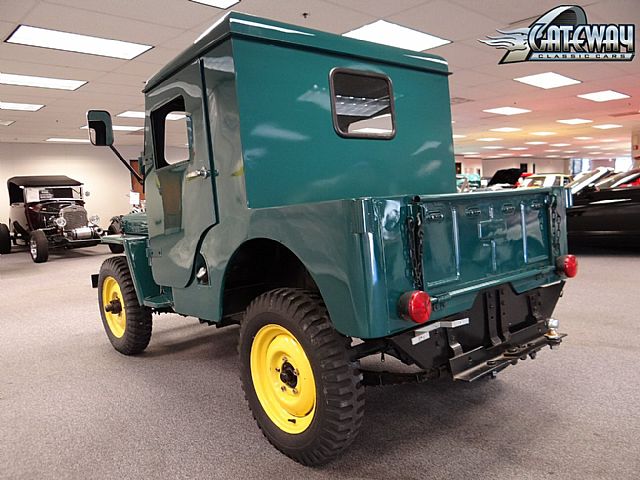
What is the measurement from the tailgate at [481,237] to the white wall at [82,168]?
1796 centimetres

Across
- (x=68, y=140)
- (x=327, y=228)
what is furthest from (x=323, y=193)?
(x=68, y=140)

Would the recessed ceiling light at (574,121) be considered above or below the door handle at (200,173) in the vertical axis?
above

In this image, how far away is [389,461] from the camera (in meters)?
2.18

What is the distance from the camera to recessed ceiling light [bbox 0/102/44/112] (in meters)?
10.9

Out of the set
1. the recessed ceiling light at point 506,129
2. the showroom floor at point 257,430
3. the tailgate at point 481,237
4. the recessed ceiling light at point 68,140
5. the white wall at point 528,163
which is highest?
the recessed ceiling light at point 68,140

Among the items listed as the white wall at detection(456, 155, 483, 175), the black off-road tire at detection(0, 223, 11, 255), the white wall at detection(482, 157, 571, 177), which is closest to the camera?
the black off-road tire at detection(0, 223, 11, 255)

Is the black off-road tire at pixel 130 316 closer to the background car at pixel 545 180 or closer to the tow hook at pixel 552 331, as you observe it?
the tow hook at pixel 552 331

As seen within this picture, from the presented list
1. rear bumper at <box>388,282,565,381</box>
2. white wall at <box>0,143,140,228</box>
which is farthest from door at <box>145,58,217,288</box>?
white wall at <box>0,143,140,228</box>

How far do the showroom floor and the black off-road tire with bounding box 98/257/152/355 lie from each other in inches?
4.6

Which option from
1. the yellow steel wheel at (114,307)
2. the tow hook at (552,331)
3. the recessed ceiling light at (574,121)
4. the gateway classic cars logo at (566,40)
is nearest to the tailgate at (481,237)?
the tow hook at (552,331)

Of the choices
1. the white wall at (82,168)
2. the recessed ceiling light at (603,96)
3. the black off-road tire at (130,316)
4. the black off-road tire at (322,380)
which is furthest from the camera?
the white wall at (82,168)

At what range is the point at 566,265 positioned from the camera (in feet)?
8.54

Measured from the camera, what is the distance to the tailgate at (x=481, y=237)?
6.52ft

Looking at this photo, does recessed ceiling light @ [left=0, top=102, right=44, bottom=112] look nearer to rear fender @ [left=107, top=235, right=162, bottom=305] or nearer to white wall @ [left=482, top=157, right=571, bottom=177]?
rear fender @ [left=107, top=235, right=162, bottom=305]
